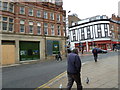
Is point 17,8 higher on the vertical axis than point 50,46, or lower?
higher

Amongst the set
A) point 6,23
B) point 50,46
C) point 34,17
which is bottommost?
point 50,46

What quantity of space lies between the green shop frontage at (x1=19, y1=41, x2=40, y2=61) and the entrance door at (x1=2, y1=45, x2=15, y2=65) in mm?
1511

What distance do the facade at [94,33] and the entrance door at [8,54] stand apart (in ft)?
87.4

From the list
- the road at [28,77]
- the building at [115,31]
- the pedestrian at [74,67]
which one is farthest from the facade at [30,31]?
the building at [115,31]

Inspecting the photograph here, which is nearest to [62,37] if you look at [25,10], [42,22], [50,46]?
[50,46]

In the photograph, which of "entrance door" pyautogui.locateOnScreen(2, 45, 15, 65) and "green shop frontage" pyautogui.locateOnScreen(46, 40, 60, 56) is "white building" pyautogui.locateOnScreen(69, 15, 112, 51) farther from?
"entrance door" pyautogui.locateOnScreen(2, 45, 15, 65)

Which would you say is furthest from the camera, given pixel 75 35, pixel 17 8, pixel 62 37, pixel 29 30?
pixel 75 35

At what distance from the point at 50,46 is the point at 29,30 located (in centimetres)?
559

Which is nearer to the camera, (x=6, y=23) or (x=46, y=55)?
(x=6, y=23)

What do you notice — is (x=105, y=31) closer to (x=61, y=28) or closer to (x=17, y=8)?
(x=61, y=28)

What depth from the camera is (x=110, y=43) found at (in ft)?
135

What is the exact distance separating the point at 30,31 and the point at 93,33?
98.0 ft

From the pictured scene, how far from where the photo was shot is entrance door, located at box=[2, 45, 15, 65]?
17.0 meters

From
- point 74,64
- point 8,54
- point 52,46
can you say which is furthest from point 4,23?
point 74,64
